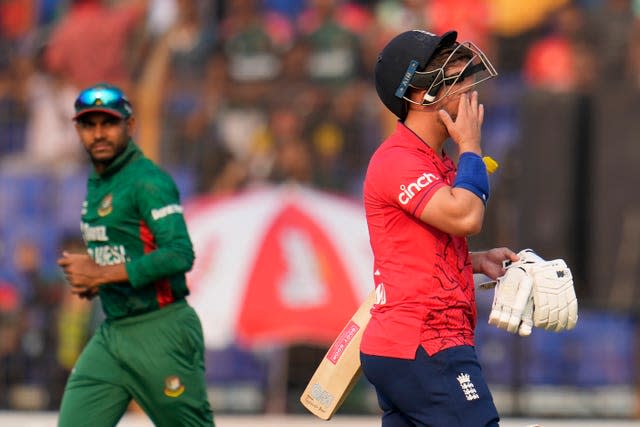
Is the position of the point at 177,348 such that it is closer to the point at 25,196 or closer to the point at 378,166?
the point at 378,166

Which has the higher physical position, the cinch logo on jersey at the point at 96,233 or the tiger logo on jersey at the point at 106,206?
the tiger logo on jersey at the point at 106,206

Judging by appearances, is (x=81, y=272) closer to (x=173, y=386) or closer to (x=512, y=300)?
(x=173, y=386)

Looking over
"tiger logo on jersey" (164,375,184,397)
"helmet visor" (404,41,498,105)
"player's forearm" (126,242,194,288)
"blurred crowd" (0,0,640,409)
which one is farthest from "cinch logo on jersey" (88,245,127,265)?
"blurred crowd" (0,0,640,409)

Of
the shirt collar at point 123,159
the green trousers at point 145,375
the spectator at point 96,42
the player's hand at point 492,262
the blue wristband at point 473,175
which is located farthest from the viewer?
the spectator at point 96,42

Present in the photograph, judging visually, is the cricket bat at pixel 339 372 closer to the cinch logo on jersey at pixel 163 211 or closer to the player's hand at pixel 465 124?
the player's hand at pixel 465 124

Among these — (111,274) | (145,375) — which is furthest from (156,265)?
(145,375)

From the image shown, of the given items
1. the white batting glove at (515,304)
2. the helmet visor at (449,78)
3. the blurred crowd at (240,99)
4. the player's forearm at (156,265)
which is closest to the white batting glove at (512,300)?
the white batting glove at (515,304)

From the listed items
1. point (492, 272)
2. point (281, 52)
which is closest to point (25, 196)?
point (281, 52)

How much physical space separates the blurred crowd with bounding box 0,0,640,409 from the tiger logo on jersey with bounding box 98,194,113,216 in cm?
562

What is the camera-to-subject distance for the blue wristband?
4.96m

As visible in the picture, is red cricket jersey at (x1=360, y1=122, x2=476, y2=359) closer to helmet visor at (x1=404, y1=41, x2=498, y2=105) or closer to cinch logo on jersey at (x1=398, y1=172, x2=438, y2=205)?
cinch logo on jersey at (x1=398, y1=172, x2=438, y2=205)

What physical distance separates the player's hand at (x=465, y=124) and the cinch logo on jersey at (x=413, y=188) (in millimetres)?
177

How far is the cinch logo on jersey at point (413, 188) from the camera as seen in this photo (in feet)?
16.4

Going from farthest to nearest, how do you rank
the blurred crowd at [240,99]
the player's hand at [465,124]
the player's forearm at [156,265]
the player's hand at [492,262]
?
the blurred crowd at [240,99]
the player's forearm at [156,265]
the player's hand at [492,262]
the player's hand at [465,124]
